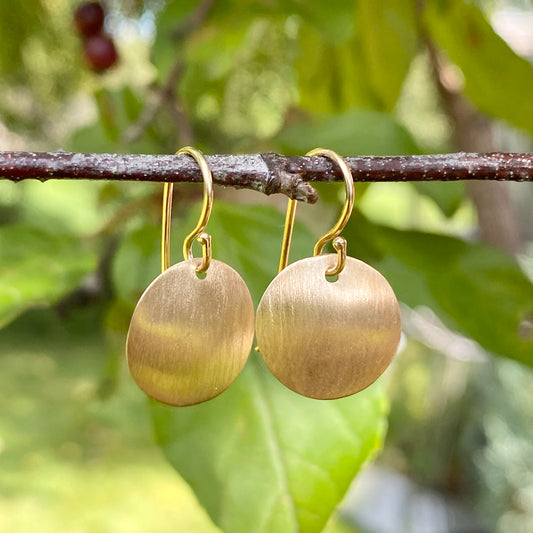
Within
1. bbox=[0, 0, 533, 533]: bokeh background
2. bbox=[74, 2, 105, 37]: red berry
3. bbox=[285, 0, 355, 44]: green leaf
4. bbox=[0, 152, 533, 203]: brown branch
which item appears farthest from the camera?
bbox=[74, 2, 105, 37]: red berry

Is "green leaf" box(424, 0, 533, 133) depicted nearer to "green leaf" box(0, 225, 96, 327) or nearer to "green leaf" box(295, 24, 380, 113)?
"green leaf" box(295, 24, 380, 113)

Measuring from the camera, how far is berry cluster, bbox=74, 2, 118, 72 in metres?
0.56

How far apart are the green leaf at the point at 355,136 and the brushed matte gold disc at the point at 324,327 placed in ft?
0.67

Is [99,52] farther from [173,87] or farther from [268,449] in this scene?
[268,449]

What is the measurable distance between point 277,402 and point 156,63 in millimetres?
267

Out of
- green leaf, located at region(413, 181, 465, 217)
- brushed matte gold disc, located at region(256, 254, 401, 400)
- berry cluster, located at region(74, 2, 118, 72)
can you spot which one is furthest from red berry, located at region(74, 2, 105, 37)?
brushed matte gold disc, located at region(256, 254, 401, 400)

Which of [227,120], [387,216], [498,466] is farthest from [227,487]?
[387,216]

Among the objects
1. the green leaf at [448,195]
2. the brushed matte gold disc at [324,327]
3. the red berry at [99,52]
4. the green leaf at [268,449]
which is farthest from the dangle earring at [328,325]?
the red berry at [99,52]

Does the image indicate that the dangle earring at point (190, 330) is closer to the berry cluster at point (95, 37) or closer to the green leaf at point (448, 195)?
the green leaf at point (448, 195)

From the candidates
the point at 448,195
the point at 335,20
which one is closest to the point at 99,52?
the point at 335,20

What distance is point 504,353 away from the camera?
1.25ft

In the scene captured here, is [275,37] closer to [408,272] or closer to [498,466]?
[408,272]

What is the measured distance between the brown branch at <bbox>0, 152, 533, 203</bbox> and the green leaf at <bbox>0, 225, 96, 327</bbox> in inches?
6.0

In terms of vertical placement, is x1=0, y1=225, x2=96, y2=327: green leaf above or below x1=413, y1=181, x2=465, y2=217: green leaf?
below
